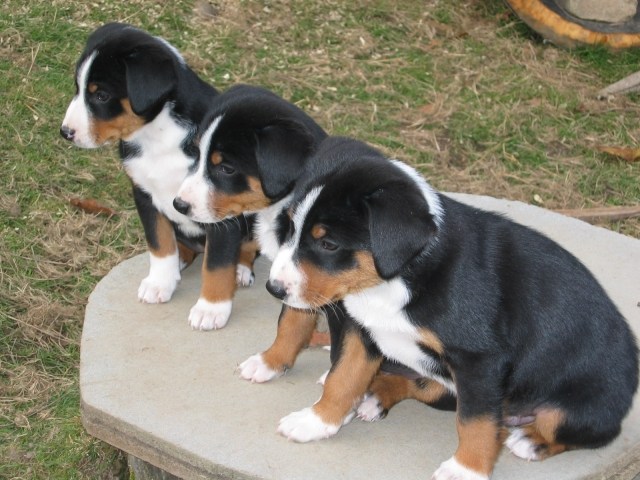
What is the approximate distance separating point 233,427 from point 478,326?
112 cm

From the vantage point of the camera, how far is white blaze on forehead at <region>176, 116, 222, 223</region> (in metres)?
3.98

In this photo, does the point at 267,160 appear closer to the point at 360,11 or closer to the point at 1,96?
the point at 1,96

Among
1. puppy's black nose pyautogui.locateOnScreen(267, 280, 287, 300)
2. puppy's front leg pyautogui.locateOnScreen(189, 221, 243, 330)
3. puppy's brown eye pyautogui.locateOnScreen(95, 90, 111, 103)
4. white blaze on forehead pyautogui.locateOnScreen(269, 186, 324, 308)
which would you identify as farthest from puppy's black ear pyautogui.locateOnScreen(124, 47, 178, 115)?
puppy's black nose pyautogui.locateOnScreen(267, 280, 287, 300)

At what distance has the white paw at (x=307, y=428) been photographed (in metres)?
3.74

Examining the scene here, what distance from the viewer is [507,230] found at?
3.62 meters

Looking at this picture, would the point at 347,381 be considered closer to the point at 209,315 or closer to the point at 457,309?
the point at 457,309

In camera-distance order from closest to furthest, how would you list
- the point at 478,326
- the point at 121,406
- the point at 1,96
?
the point at 478,326, the point at 121,406, the point at 1,96

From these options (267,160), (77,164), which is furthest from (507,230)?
(77,164)

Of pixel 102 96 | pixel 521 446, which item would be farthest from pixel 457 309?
pixel 102 96

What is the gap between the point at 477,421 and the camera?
3.37 meters

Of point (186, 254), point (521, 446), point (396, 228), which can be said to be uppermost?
point (396, 228)

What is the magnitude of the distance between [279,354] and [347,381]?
0.52 metres

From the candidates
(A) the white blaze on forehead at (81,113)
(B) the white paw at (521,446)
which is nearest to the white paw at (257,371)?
(B) the white paw at (521,446)

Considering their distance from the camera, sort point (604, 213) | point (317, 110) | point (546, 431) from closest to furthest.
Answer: point (546, 431) → point (604, 213) → point (317, 110)
